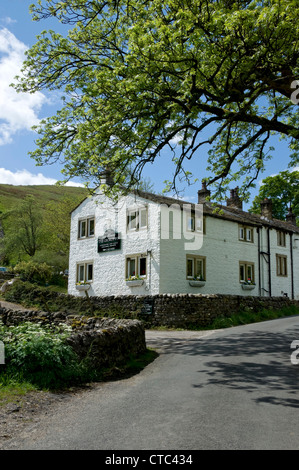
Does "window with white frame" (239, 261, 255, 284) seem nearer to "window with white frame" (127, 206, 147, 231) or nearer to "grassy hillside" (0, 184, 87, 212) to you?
"window with white frame" (127, 206, 147, 231)

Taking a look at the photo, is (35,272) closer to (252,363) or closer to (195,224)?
(195,224)

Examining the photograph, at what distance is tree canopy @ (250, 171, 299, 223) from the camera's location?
48.2 meters

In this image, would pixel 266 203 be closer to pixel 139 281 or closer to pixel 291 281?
pixel 291 281

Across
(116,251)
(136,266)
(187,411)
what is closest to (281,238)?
(136,266)

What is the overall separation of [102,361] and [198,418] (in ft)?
14.5

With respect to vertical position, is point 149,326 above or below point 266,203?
below

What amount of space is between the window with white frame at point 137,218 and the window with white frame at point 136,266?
2.05 m

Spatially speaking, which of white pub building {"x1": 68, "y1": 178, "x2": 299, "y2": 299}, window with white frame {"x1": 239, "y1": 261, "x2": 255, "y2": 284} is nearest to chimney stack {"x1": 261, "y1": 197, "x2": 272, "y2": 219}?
white pub building {"x1": 68, "y1": 178, "x2": 299, "y2": 299}

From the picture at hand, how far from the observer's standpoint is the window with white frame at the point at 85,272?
102 ft

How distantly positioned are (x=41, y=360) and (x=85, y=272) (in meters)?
23.2

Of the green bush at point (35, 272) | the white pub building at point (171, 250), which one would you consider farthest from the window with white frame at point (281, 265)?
the green bush at point (35, 272)

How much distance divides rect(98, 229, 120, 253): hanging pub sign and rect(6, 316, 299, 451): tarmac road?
18.2 m

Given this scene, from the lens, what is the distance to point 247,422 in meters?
5.85
